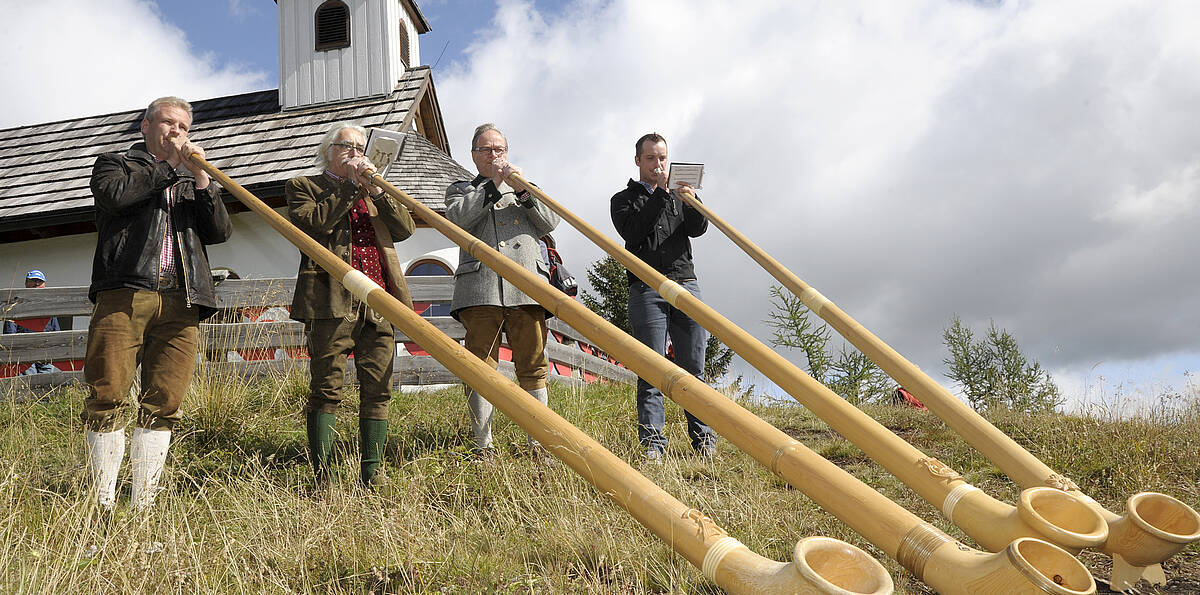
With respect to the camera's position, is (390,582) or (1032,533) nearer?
(1032,533)

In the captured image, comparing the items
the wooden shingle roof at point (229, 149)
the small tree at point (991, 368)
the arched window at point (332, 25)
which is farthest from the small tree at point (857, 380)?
the arched window at point (332, 25)

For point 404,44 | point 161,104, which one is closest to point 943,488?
point 161,104

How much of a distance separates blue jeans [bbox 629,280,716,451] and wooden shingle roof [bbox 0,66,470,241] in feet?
23.7

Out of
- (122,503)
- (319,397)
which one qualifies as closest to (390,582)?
(319,397)

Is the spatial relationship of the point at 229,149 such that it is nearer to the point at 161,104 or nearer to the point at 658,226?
the point at 161,104

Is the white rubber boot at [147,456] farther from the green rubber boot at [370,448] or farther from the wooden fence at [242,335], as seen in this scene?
the wooden fence at [242,335]

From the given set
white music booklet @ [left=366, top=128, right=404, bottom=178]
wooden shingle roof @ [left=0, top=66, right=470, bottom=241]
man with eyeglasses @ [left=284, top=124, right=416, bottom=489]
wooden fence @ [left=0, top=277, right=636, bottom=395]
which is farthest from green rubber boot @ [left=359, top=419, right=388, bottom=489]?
wooden shingle roof @ [left=0, top=66, right=470, bottom=241]

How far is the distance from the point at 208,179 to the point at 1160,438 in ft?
16.2

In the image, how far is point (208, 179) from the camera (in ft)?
11.9

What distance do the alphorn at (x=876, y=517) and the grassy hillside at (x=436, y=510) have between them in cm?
50

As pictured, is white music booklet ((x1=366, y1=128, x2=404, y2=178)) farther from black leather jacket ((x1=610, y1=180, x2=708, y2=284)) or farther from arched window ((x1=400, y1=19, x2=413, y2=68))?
arched window ((x1=400, y1=19, x2=413, y2=68))

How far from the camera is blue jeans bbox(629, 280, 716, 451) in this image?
415 cm

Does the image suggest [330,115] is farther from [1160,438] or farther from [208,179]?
[1160,438]

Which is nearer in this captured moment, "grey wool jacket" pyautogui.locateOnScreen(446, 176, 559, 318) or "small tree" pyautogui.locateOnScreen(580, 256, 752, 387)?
"grey wool jacket" pyautogui.locateOnScreen(446, 176, 559, 318)
